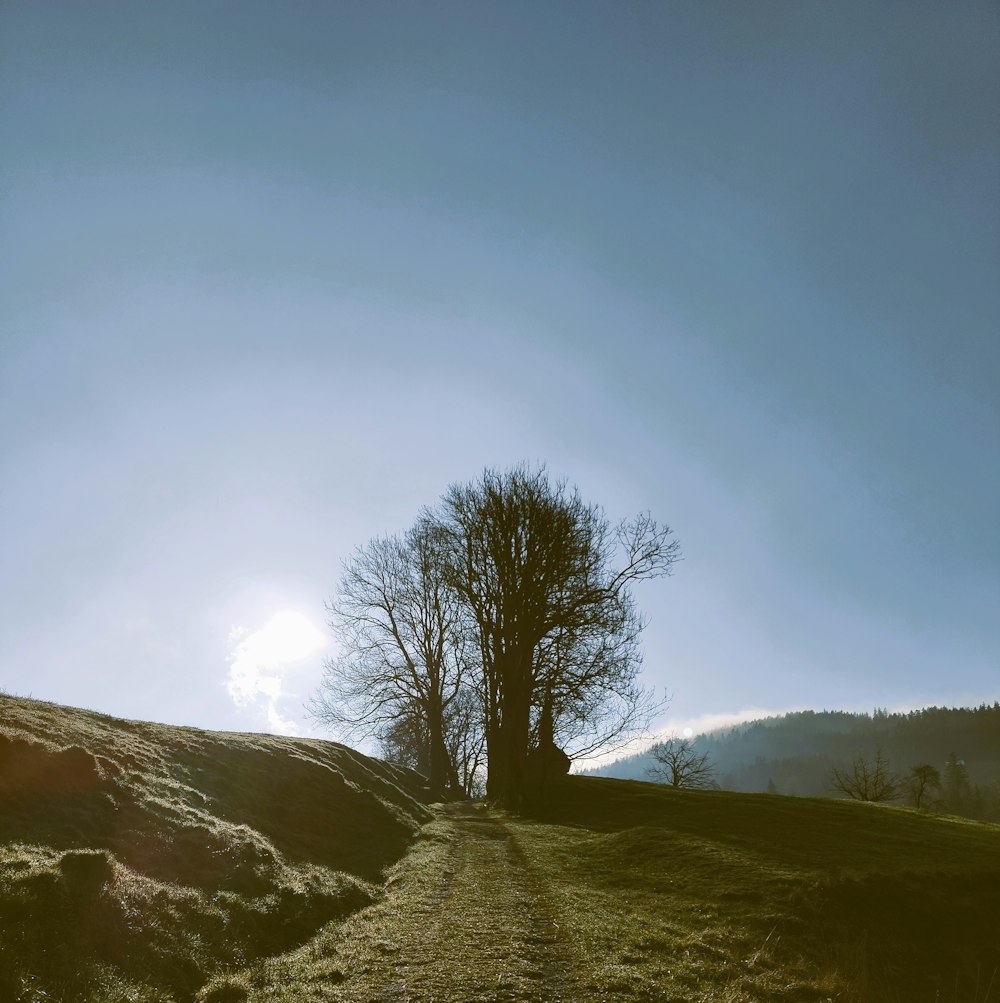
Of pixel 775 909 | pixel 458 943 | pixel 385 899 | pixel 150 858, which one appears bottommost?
pixel 775 909

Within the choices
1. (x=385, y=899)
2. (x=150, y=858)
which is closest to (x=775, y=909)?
(x=385, y=899)

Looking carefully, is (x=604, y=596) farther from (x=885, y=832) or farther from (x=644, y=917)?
(x=644, y=917)

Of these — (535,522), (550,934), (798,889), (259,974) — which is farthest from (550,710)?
(259,974)

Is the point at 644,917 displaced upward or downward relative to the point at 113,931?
downward

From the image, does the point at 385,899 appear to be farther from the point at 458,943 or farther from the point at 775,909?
the point at 775,909

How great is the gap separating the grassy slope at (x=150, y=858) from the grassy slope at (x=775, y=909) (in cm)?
552

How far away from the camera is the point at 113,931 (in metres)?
8.09

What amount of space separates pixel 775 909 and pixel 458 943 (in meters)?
7.79

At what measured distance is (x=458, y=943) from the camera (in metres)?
10.5

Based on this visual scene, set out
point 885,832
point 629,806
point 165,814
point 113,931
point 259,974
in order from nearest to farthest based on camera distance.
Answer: point 113,931, point 259,974, point 165,814, point 885,832, point 629,806

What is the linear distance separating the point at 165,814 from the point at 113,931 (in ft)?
14.8

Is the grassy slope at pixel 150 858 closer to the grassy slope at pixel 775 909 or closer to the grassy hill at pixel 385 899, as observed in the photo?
the grassy hill at pixel 385 899

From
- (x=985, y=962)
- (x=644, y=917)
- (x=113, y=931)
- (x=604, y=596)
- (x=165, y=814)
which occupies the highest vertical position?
(x=604, y=596)

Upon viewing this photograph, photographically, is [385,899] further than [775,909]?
Yes
